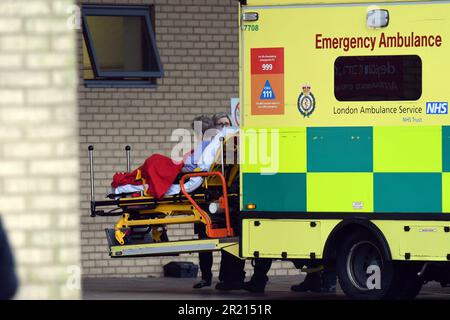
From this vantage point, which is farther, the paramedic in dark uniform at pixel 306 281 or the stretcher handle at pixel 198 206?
the paramedic in dark uniform at pixel 306 281

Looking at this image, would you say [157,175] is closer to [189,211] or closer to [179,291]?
[189,211]

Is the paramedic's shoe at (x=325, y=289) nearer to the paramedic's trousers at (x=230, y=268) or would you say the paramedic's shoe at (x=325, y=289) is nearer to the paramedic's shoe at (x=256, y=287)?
the paramedic's shoe at (x=256, y=287)

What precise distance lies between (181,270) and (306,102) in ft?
13.5

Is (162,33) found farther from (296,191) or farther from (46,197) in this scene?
(46,197)

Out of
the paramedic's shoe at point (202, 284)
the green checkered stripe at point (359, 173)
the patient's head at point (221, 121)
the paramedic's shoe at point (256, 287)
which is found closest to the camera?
the green checkered stripe at point (359, 173)

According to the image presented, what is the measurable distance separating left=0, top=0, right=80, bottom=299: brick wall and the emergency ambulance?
5729 millimetres

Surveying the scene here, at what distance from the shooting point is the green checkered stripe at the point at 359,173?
11.8m

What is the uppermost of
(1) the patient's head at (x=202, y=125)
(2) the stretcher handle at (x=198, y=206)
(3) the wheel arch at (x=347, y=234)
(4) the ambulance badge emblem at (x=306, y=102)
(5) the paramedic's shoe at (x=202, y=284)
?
(4) the ambulance badge emblem at (x=306, y=102)

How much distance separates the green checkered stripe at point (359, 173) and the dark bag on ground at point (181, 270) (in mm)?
3480

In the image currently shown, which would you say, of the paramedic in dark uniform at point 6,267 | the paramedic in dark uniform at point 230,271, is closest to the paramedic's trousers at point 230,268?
the paramedic in dark uniform at point 230,271

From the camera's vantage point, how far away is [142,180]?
42.8ft

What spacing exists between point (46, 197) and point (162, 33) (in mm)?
9579
